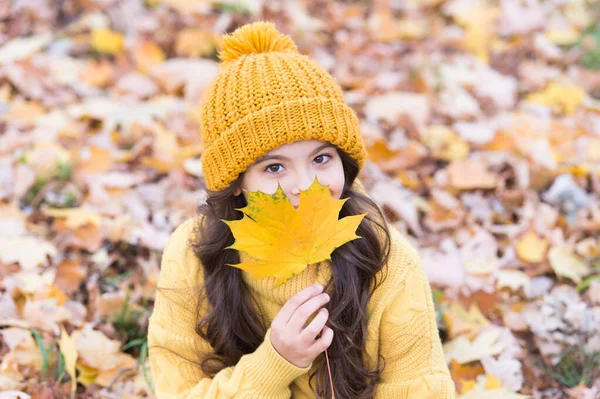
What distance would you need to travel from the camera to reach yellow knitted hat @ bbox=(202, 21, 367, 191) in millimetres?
1640

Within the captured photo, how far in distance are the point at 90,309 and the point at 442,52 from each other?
2.99 m

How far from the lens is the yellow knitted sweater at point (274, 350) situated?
5.70 feet

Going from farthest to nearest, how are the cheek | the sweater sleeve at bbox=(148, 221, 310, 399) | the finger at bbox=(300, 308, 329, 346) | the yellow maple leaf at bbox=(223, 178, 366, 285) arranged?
the sweater sleeve at bbox=(148, 221, 310, 399), the cheek, the finger at bbox=(300, 308, 329, 346), the yellow maple leaf at bbox=(223, 178, 366, 285)

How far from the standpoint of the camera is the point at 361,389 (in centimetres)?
184

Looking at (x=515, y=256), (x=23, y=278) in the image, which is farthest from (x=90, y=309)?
(x=515, y=256)

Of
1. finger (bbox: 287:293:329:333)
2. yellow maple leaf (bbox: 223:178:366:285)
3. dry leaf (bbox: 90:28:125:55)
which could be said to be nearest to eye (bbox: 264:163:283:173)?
yellow maple leaf (bbox: 223:178:366:285)

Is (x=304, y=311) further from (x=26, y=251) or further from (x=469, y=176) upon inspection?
(x=469, y=176)

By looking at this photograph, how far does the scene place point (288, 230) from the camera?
1.45 metres

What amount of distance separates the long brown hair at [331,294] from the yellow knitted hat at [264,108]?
84 millimetres

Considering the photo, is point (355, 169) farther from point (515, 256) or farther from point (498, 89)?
point (498, 89)

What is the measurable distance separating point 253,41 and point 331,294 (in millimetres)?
697

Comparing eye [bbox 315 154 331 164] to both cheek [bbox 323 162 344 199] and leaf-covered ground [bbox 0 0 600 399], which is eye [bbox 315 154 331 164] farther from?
leaf-covered ground [bbox 0 0 600 399]

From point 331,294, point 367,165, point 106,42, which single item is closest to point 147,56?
point 106,42

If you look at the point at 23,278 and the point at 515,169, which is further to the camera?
the point at 515,169
